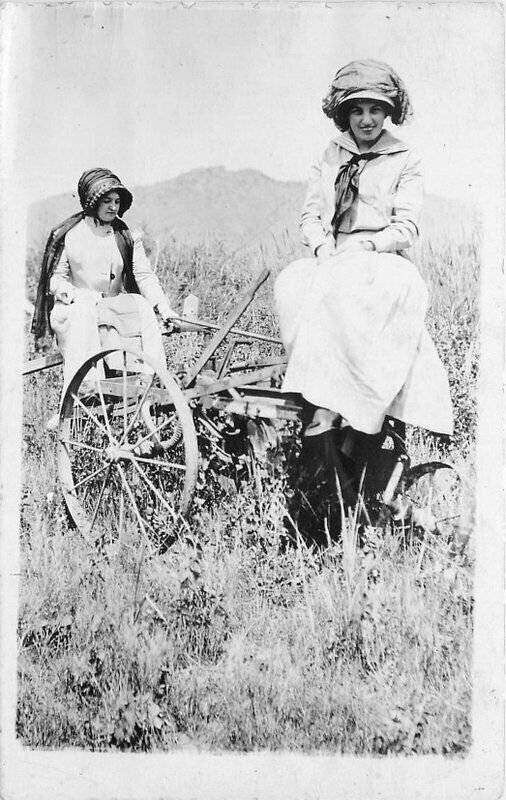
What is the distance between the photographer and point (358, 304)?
140 inches

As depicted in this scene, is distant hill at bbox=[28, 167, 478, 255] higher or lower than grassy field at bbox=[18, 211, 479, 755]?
higher

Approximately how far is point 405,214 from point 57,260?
152 cm

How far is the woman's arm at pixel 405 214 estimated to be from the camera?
363 cm

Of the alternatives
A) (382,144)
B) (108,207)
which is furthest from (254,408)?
(382,144)

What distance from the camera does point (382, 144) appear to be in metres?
3.72

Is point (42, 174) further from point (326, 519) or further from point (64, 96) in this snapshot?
point (326, 519)

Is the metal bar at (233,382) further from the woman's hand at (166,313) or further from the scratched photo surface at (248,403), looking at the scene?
the woman's hand at (166,313)

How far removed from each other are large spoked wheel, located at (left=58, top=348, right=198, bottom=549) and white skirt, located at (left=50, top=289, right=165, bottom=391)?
0.07 meters

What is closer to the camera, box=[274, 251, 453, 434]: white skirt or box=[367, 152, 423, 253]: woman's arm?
box=[274, 251, 453, 434]: white skirt

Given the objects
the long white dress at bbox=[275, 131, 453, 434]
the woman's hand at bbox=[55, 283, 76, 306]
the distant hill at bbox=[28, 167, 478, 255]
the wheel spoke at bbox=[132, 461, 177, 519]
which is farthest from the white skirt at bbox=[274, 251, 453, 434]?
the woman's hand at bbox=[55, 283, 76, 306]

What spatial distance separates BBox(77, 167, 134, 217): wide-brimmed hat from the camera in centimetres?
377

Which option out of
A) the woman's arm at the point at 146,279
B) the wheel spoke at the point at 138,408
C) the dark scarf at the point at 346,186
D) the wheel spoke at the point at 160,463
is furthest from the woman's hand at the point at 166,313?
the dark scarf at the point at 346,186

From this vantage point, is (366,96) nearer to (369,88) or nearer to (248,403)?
(369,88)

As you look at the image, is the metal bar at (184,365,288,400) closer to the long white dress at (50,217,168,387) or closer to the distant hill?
the long white dress at (50,217,168,387)
